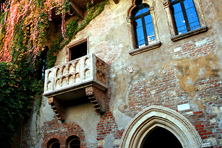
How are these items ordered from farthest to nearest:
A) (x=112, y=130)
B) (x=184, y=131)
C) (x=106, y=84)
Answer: (x=106, y=84), (x=112, y=130), (x=184, y=131)

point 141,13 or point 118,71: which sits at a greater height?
point 141,13

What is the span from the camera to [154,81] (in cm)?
637

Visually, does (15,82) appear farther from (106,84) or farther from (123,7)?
(123,7)

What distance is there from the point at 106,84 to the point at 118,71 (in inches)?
24.2

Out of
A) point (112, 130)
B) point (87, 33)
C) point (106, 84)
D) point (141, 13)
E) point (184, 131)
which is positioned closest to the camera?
point (184, 131)

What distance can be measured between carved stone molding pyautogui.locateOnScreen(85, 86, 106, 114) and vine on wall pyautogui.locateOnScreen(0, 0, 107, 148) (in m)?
2.96

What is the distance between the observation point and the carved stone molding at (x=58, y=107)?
23.4 ft

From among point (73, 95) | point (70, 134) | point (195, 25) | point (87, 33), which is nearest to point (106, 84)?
point (73, 95)

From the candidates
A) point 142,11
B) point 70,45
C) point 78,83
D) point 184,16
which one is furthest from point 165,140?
point 70,45

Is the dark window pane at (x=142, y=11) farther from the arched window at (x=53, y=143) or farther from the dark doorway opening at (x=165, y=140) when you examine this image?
the arched window at (x=53, y=143)

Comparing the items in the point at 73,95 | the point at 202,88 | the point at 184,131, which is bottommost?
the point at 184,131

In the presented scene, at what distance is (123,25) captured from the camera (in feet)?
25.6

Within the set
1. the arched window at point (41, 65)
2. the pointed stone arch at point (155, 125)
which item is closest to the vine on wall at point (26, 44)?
the arched window at point (41, 65)

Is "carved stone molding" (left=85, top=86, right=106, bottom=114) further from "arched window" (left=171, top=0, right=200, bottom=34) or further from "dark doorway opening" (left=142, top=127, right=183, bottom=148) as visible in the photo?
"arched window" (left=171, top=0, right=200, bottom=34)
